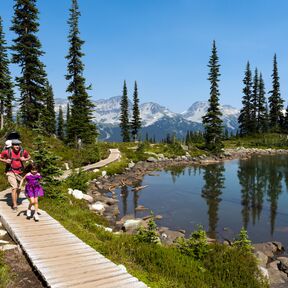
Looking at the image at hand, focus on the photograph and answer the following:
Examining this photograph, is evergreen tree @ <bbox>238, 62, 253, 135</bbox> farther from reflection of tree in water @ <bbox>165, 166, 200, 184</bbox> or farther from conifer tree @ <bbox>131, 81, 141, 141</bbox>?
reflection of tree in water @ <bbox>165, 166, 200, 184</bbox>

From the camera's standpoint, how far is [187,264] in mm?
8805

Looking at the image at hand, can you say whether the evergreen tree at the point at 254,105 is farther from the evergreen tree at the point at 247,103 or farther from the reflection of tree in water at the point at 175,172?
the reflection of tree in water at the point at 175,172

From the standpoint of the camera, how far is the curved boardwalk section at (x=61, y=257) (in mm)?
6805

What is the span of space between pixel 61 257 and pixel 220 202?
17.5 meters

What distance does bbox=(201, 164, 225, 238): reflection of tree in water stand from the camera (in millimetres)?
18719

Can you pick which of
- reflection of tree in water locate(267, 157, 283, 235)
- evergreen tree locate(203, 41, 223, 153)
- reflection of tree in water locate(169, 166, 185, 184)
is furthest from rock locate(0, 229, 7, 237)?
evergreen tree locate(203, 41, 223, 153)

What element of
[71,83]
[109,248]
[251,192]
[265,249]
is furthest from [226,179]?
[109,248]

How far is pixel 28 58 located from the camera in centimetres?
3684

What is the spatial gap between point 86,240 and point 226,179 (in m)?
26.2

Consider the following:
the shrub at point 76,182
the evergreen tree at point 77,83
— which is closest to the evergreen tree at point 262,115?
the evergreen tree at point 77,83

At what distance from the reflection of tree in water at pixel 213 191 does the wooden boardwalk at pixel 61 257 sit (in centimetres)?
934

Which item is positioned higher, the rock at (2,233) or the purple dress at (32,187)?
the purple dress at (32,187)

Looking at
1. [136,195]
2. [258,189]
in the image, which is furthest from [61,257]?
[258,189]

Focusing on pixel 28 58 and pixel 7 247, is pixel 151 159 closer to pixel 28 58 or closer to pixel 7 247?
pixel 28 58
